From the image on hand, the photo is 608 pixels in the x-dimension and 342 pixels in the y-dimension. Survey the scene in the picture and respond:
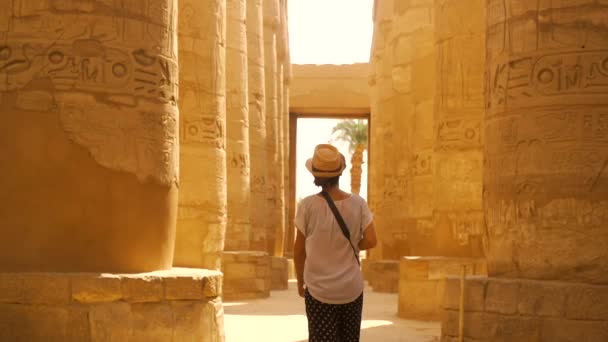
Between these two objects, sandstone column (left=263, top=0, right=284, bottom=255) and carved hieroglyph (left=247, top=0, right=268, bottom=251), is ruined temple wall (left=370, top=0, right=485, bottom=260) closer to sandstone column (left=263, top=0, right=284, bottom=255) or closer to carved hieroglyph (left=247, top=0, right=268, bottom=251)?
sandstone column (left=263, top=0, right=284, bottom=255)

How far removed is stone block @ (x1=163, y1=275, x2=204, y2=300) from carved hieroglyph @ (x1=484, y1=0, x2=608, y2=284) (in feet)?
7.34

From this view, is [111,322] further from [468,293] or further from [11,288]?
[468,293]

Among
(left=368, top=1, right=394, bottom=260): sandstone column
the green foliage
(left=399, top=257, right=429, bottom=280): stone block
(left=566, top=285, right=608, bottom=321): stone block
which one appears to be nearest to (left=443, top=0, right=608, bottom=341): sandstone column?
(left=566, top=285, right=608, bottom=321): stone block

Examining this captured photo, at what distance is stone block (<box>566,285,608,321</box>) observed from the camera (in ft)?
20.6

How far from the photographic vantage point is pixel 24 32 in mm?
6301

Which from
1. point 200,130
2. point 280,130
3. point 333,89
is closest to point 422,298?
point 200,130

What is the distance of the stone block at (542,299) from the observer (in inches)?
253

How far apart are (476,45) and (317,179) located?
678cm

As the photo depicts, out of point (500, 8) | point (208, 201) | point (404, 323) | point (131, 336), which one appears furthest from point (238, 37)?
point (131, 336)

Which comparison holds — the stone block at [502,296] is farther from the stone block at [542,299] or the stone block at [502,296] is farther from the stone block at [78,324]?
the stone block at [78,324]

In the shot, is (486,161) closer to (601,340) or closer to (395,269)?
(601,340)

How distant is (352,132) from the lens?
43.7 m

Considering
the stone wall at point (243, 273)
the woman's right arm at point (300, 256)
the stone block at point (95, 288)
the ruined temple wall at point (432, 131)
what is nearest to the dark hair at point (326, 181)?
the woman's right arm at point (300, 256)

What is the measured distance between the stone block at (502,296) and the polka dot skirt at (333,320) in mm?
2091
